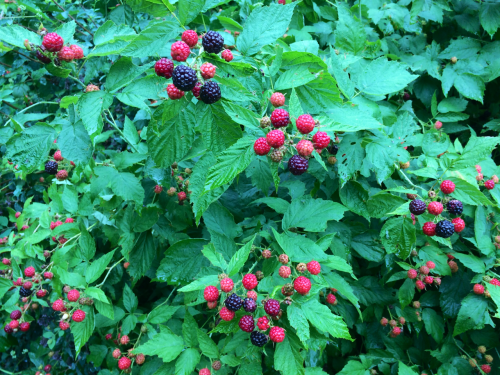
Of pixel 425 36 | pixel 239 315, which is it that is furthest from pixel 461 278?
pixel 425 36

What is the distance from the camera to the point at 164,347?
1.91 m

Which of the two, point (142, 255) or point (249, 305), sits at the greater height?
point (249, 305)

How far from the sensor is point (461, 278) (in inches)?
96.8

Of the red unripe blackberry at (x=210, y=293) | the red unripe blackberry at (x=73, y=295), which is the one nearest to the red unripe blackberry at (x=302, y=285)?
the red unripe blackberry at (x=210, y=293)

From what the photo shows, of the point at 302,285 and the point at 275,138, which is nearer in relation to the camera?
the point at 275,138

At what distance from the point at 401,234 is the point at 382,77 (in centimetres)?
102

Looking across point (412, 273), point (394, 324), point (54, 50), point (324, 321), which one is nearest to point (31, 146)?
point (54, 50)

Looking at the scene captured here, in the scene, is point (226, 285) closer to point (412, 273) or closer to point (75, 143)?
point (75, 143)

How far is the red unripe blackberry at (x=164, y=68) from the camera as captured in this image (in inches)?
49.9

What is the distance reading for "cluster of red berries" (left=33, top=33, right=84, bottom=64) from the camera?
Answer: 4.58 feet

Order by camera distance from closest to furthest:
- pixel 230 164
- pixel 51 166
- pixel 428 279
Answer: pixel 230 164 < pixel 428 279 < pixel 51 166

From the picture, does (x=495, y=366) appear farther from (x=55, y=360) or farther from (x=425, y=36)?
(x=55, y=360)

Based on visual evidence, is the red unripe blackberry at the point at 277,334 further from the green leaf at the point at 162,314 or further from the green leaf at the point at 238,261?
the green leaf at the point at 162,314

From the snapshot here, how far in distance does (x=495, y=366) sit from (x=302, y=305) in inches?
91.6
